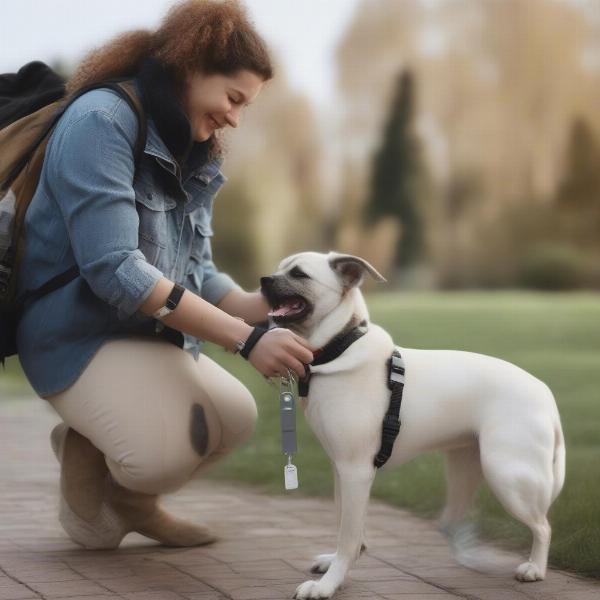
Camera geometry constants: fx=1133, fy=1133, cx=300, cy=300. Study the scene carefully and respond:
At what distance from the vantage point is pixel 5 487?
5.42 metres

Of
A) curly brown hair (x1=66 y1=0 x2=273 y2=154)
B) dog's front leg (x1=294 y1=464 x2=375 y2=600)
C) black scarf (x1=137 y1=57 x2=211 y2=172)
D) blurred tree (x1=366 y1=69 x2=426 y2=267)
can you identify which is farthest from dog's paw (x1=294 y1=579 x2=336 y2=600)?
blurred tree (x1=366 y1=69 x2=426 y2=267)

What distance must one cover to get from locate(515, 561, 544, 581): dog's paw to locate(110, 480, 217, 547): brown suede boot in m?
1.20

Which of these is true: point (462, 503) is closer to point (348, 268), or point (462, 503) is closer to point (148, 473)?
point (348, 268)

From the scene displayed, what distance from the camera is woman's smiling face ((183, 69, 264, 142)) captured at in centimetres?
367

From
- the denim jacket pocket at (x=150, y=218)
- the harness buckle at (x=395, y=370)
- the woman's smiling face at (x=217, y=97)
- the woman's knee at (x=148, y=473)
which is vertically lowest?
the woman's knee at (x=148, y=473)

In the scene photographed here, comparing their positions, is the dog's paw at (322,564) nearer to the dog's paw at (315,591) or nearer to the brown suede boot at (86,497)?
the dog's paw at (315,591)

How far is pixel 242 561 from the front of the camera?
12.8 ft

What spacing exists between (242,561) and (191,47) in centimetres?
173

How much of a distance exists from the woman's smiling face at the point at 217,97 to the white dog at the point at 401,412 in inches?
22.2

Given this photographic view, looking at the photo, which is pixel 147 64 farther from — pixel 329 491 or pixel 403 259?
pixel 403 259

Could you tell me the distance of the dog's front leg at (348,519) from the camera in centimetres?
337

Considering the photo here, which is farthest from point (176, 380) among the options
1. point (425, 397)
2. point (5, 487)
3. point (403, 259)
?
point (403, 259)

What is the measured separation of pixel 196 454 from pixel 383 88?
2198 cm

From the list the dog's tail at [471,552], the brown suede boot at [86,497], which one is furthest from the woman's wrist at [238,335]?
the dog's tail at [471,552]
